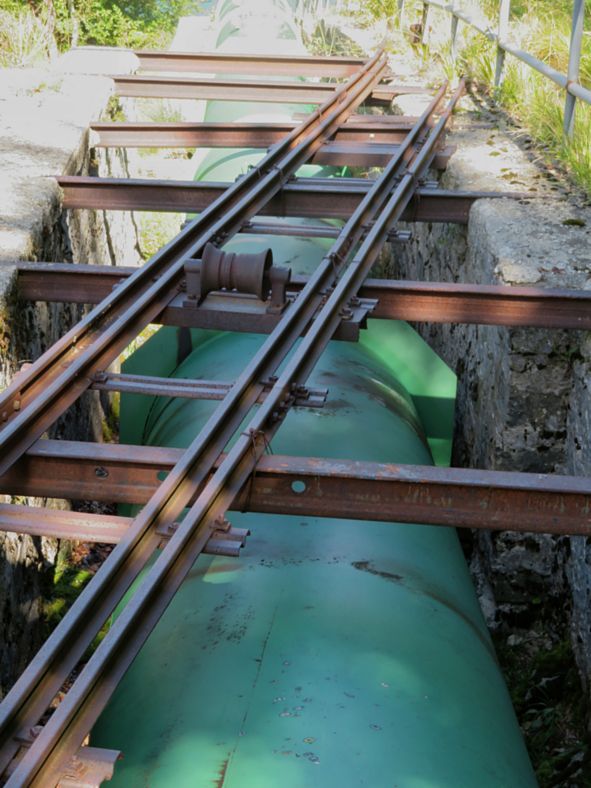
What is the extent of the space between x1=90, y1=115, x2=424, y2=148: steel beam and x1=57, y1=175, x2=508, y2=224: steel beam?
1324 millimetres

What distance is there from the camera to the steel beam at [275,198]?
657 cm

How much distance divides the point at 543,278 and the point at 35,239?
271 centimetres

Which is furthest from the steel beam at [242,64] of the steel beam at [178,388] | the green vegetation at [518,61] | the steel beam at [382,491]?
the steel beam at [382,491]

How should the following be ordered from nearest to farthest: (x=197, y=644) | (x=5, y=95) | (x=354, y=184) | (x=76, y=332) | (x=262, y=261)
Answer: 1. (x=197, y=644)
2. (x=76, y=332)
3. (x=262, y=261)
4. (x=354, y=184)
5. (x=5, y=95)

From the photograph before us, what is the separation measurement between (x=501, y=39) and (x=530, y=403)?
4.42 meters

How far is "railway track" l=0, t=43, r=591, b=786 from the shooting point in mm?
2508

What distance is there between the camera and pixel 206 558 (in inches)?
139

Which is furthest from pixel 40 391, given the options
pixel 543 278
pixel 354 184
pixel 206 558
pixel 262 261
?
pixel 354 184

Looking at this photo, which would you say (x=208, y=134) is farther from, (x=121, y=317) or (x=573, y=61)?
(x=121, y=317)

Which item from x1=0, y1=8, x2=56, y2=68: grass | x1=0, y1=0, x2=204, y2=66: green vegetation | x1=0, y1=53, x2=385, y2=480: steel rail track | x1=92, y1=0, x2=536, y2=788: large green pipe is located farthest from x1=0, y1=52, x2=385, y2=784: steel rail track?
x1=0, y1=0, x2=204, y2=66: green vegetation

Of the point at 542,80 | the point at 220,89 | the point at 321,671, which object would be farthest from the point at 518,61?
the point at 321,671

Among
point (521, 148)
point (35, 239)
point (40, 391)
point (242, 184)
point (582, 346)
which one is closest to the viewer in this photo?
point (40, 391)

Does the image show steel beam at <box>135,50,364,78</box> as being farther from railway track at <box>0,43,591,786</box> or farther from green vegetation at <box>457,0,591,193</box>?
railway track at <box>0,43,591,786</box>

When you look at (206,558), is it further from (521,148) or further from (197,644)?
(521,148)
